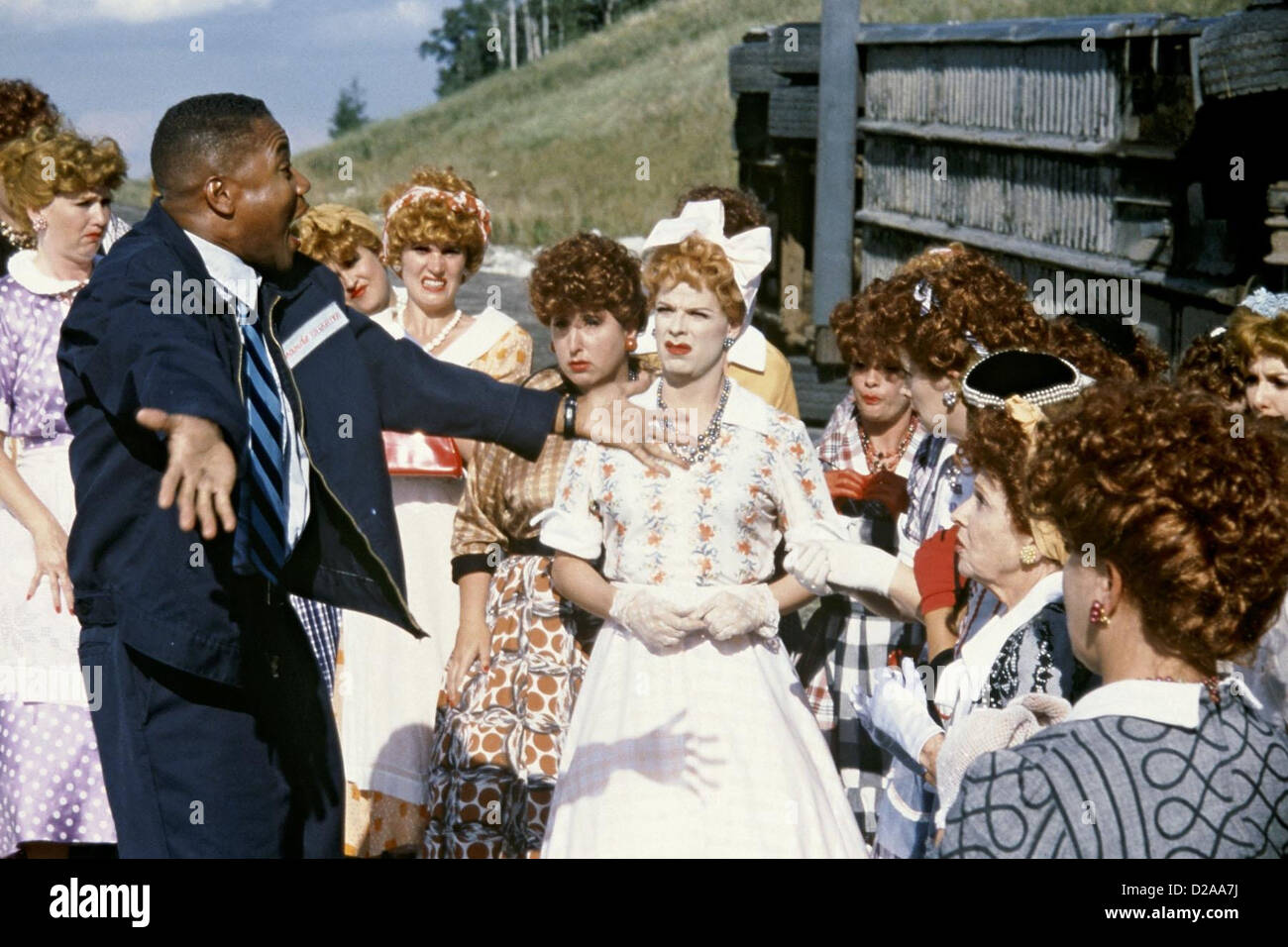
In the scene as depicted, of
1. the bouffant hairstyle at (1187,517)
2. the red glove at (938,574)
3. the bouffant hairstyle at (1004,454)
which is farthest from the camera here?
the red glove at (938,574)

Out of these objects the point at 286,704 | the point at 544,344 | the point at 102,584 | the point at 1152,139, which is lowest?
the point at 544,344

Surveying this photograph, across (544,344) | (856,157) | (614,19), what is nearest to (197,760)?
(856,157)

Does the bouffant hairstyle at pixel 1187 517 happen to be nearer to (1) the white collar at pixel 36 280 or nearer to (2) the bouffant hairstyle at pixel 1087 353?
(2) the bouffant hairstyle at pixel 1087 353

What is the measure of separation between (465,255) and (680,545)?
2.01 meters

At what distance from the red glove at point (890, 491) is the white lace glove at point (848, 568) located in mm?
1115

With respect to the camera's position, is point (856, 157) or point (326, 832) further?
point (856, 157)

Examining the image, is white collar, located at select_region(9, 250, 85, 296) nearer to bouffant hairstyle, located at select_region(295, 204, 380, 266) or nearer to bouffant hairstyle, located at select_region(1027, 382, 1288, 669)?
bouffant hairstyle, located at select_region(295, 204, 380, 266)

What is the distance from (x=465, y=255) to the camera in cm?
591

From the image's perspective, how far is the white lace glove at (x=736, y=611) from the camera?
4180mm

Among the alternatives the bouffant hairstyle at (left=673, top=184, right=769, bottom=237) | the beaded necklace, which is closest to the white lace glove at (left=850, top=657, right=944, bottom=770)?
the beaded necklace

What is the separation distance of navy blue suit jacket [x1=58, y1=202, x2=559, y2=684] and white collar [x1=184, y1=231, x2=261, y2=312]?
2 centimetres

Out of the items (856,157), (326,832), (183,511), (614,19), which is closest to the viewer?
(183,511)

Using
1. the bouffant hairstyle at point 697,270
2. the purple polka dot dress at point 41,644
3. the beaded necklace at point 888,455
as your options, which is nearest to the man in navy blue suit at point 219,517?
the bouffant hairstyle at point 697,270

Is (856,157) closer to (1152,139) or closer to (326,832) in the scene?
(1152,139)
